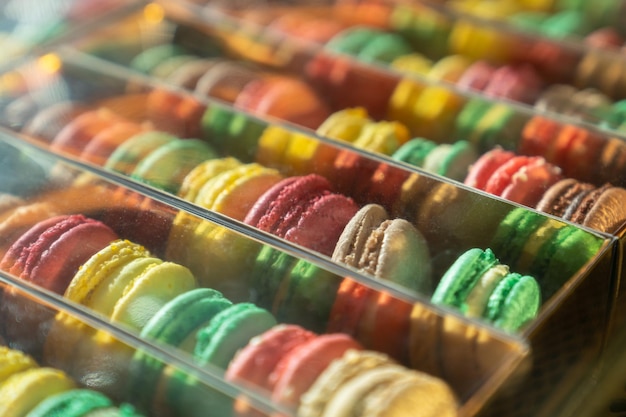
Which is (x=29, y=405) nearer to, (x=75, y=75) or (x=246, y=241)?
(x=246, y=241)

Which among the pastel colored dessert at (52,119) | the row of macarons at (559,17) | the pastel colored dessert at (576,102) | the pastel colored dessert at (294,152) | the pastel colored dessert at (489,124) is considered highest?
the row of macarons at (559,17)

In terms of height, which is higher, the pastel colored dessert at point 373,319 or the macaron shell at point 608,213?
the macaron shell at point 608,213

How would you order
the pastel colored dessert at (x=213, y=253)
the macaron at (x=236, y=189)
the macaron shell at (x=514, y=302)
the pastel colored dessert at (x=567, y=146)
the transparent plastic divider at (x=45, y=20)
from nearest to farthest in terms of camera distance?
the macaron shell at (x=514, y=302) < the pastel colored dessert at (x=213, y=253) < the macaron at (x=236, y=189) < the pastel colored dessert at (x=567, y=146) < the transparent plastic divider at (x=45, y=20)

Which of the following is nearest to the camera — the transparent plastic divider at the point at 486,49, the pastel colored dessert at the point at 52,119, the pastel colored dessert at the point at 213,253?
the pastel colored dessert at the point at 213,253

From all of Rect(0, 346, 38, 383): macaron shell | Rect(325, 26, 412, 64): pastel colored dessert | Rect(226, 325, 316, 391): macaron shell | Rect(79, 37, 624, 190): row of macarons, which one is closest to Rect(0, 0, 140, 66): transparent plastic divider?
Rect(79, 37, 624, 190): row of macarons

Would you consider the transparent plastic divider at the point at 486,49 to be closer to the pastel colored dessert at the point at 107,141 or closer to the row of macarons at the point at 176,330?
the pastel colored dessert at the point at 107,141

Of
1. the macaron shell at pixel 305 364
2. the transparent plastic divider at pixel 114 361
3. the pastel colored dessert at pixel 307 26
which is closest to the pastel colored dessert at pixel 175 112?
the pastel colored dessert at pixel 307 26

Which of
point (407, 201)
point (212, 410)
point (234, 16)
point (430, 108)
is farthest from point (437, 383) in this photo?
point (234, 16)

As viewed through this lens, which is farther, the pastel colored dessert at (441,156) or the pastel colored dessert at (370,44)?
the pastel colored dessert at (370,44)

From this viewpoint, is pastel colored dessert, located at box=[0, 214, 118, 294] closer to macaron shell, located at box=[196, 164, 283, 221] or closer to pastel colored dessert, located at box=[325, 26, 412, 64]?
macaron shell, located at box=[196, 164, 283, 221]
